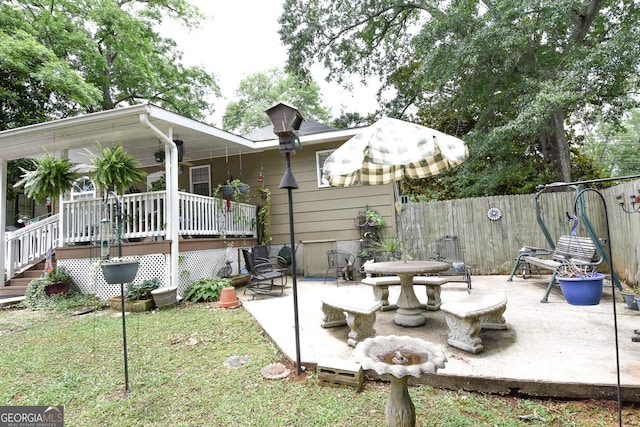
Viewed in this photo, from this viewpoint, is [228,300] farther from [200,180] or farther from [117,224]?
[200,180]

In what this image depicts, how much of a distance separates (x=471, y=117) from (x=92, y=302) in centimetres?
1218

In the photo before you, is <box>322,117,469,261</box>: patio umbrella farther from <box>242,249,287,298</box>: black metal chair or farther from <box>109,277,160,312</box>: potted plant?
<box>109,277,160,312</box>: potted plant

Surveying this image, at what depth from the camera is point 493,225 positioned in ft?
23.8

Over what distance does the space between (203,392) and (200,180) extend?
7.59 m

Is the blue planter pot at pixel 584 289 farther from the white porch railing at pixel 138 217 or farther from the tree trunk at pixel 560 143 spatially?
the white porch railing at pixel 138 217

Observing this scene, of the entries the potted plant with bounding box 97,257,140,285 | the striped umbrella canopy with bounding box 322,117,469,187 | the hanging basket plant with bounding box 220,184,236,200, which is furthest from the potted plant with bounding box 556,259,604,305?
the hanging basket plant with bounding box 220,184,236,200

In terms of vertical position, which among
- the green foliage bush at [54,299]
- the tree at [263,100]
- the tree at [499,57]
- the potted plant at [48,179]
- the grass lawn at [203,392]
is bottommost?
the grass lawn at [203,392]

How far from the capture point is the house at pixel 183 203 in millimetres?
5828

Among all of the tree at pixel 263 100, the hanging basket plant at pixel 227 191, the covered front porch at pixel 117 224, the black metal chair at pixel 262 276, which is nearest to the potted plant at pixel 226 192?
the hanging basket plant at pixel 227 191

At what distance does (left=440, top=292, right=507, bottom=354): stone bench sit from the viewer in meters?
2.66

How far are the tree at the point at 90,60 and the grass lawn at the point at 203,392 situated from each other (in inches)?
380

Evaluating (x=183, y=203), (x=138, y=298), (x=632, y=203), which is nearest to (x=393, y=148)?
(x=632, y=203)

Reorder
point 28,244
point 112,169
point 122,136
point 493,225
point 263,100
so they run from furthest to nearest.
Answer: point 263,100 → point 28,244 → point 493,225 → point 122,136 → point 112,169

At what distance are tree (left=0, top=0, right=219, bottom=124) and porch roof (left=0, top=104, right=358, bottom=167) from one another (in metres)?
4.00
